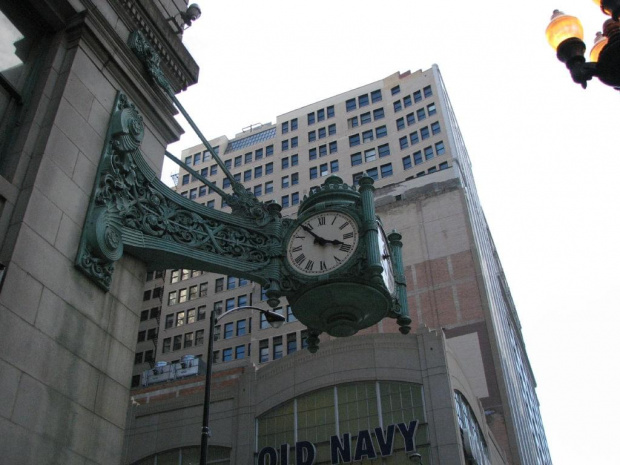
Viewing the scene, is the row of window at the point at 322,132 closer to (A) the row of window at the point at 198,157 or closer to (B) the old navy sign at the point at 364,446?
(A) the row of window at the point at 198,157

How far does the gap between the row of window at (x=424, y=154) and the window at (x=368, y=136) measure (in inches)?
309

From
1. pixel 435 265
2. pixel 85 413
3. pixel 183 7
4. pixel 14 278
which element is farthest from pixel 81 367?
pixel 435 265

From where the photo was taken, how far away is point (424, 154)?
89.4 meters

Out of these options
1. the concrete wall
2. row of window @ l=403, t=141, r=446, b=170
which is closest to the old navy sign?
the concrete wall

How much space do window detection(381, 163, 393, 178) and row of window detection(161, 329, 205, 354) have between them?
33.3m

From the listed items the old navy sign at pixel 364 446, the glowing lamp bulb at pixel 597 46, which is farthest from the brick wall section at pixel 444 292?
the glowing lamp bulb at pixel 597 46

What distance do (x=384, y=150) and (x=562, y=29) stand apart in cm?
8482

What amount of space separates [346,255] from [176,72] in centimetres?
527

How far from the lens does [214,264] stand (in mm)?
9875

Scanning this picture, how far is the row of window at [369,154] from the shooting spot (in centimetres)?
9356

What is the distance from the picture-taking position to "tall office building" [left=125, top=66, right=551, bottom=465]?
115ft

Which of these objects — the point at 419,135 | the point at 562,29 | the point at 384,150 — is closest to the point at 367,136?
the point at 384,150

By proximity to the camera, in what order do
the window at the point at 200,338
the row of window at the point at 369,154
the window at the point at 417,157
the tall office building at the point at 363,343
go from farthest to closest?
1. the row of window at the point at 369,154
2. the window at the point at 200,338
3. the window at the point at 417,157
4. the tall office building at the point at 363,343

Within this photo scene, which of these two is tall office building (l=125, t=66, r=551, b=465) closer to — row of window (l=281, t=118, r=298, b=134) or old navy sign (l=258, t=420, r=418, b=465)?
old navy sign (l=258, t=420, r=418, b=465)
